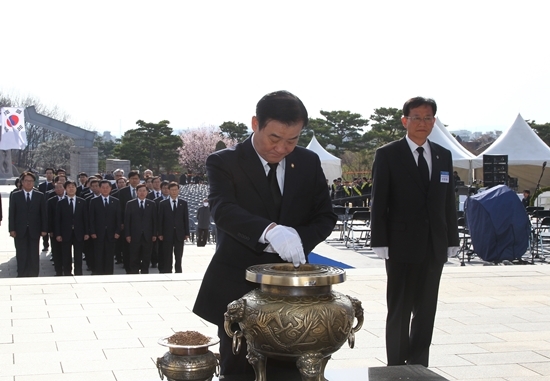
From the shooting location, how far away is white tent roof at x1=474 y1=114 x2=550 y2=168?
2341 centimetres

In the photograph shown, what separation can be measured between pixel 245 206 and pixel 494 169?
14123 millimetres

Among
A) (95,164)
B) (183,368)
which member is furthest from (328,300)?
(95,164)

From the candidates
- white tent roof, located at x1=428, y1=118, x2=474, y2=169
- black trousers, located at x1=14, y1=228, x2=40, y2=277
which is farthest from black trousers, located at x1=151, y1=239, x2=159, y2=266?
white tent roof, located at x1=428, y1=118, x2=474, y2=169

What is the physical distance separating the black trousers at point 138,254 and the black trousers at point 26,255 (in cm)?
153

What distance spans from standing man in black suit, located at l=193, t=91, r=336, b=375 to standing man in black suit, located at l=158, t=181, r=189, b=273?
951 cm

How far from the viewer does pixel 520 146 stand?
23.8 meters

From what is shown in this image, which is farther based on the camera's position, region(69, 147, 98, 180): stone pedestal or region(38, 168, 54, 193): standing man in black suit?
region(69, 147, 98, 180): stone pedestal

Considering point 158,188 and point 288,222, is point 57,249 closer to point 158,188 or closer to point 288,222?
point 158,188

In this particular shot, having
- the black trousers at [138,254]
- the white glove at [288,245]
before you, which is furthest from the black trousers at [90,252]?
the white glove at [288,245]

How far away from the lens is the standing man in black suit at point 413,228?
160 inches

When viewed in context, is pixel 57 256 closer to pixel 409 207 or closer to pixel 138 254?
pixel 138 254

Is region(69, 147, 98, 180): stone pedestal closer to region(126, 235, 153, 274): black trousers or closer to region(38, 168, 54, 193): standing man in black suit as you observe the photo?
region(38, 168, 54, 193): standing man in black suit

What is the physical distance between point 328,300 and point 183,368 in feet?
1.57

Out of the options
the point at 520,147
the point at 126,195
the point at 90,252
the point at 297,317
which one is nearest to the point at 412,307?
the point at 297,317
